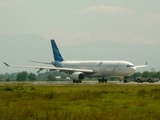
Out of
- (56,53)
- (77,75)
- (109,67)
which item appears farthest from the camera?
(56,53)

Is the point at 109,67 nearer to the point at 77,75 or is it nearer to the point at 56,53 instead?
the point at 77,75

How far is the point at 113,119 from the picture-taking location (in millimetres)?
18984

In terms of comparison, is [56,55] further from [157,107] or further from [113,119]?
[113,119]

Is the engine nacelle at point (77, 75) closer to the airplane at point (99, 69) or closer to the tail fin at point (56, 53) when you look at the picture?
the airplane at point (99, 69)

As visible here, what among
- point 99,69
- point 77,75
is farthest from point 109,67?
point 77,75

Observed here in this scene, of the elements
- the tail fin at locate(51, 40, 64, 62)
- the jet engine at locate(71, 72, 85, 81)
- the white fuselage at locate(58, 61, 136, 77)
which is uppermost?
the tail fin at locate(51, 40, 64, 62)

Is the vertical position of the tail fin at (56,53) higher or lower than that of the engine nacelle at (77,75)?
higher

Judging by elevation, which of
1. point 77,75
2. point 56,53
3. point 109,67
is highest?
point 56,53

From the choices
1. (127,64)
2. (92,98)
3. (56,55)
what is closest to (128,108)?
(92,98)

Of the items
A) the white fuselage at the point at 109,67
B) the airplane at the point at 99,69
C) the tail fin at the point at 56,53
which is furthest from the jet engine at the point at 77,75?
the tail fin at the point at 56,53

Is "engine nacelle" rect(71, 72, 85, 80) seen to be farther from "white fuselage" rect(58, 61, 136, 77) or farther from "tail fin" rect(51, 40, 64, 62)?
"tail fin" rect(51, 40, 64, 62)

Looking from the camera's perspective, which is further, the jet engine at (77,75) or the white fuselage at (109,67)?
the jet engine at (77,75)

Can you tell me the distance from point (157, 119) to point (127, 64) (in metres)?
59.2

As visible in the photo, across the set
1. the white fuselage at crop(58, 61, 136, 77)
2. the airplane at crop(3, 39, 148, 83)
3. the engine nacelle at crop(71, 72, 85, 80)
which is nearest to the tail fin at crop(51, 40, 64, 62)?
the airplane at crop(3, 39, 148, 83)
